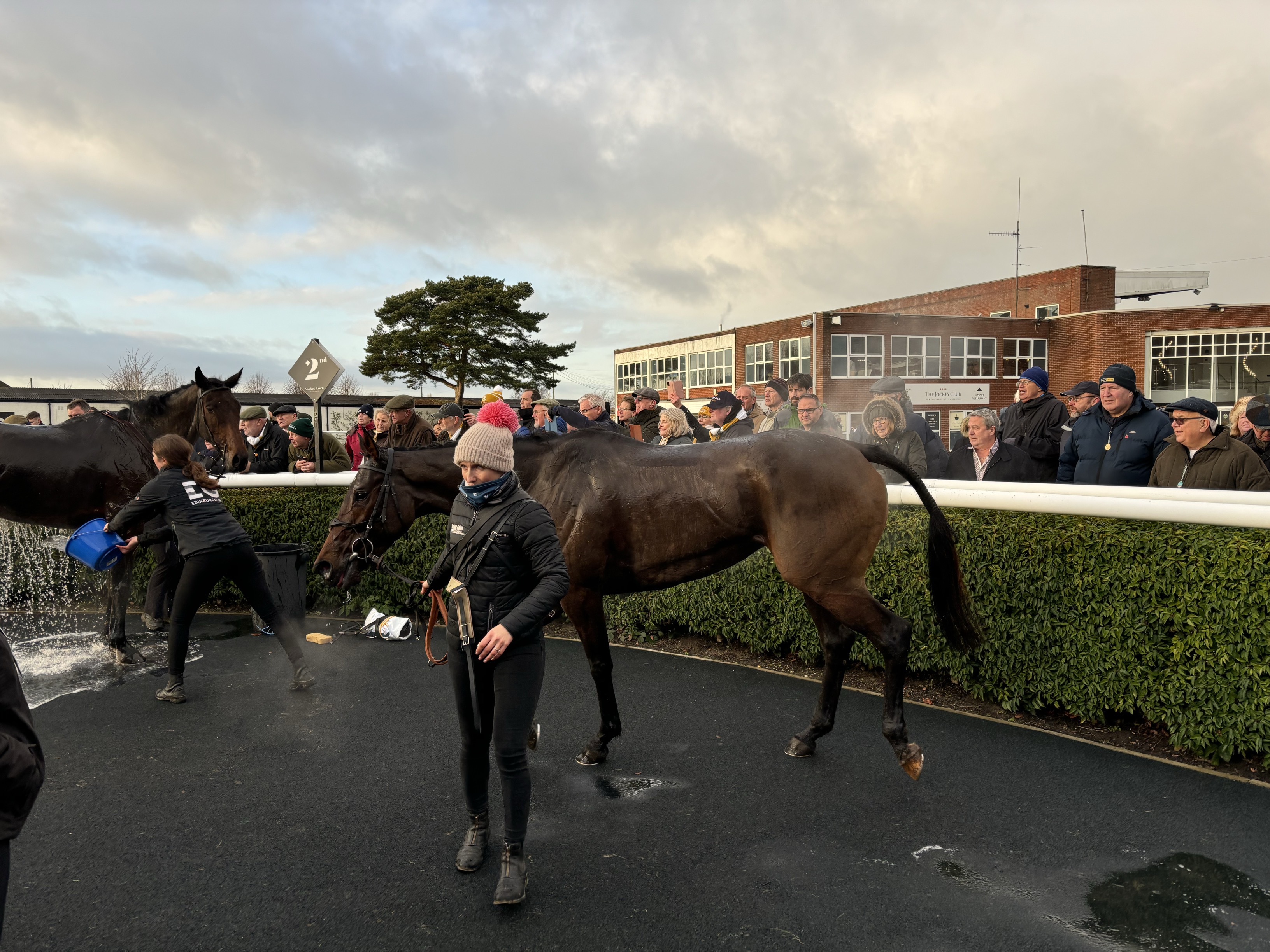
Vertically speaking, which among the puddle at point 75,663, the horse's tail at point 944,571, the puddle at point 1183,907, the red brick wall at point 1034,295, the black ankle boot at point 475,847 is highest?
the red brick wall at point 1034,295

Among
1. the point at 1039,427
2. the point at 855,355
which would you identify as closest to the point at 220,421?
the point at 1039,427

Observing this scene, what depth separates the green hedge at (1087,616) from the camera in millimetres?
4199

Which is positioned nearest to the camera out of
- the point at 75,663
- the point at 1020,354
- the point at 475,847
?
the point at 475,847

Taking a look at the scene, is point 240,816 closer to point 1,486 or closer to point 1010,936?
point 1010,936

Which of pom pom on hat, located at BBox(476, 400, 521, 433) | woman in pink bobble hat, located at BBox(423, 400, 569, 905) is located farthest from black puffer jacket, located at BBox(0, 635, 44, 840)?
pom pom on hat, located at BBox(476, 400, 521, 433)

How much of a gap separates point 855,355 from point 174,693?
39.1 metres

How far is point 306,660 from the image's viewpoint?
6574 mm

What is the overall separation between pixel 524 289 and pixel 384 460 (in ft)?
123

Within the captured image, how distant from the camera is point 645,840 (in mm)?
3646

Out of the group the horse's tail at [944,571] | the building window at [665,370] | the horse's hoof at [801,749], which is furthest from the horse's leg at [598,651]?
the building window at [665,370]

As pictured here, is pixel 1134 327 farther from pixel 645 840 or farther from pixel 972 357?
pixel 645 840

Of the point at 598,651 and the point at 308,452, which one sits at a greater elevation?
the point at 308,452

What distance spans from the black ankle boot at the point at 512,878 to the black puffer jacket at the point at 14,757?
6.00 ft

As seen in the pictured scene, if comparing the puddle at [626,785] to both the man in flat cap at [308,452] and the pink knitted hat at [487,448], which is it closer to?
the pink knitted hat at [487,448]
